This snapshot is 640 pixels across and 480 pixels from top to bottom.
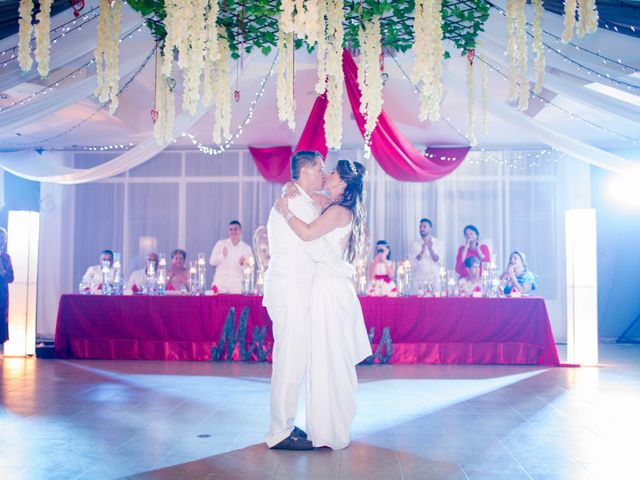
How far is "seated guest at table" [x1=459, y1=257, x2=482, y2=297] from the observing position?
6.71 metres

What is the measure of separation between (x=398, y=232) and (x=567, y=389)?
4845mm

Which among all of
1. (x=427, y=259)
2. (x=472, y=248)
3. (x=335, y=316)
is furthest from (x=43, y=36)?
(x=427, y=259)

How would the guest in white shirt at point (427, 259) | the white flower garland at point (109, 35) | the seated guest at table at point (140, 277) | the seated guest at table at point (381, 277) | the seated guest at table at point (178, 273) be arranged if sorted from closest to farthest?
the white flower garland at point (109, 35) → the seated guest at table at point (381, 277) → the seated guest at table at point (140, 277) → the seated guest at table at point (178, 273) → the guest in white shirt at point (427, 259)

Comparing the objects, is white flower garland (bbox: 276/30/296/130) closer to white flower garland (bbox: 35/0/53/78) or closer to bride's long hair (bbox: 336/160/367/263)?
bride's long hair (bbox: 336/160/367/263)

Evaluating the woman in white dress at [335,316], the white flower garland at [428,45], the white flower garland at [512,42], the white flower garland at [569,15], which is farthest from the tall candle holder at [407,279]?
the white flower garland at [569,15]

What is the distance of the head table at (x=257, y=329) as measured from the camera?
6.47 metres

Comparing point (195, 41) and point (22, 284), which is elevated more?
point (195, 41)

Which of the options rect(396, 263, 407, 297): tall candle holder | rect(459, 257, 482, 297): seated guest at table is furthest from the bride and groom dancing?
rect(459, 257, 482, 297): seated guest at table

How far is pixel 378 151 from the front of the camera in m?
6.75

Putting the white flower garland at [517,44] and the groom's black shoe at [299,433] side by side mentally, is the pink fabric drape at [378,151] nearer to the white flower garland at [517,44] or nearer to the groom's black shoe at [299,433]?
the white flower garland at [517,44]

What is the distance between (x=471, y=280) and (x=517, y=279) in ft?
1.91

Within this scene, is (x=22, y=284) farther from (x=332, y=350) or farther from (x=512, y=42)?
(x=512, y=42)

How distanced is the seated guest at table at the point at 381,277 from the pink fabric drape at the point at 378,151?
963 millimetres

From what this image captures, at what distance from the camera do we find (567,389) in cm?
522
